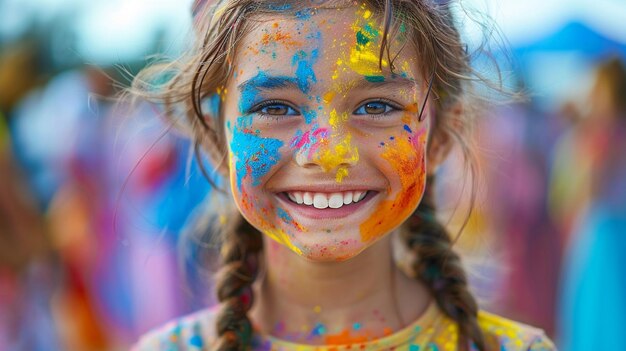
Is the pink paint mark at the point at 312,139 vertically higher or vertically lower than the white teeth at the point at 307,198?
higher

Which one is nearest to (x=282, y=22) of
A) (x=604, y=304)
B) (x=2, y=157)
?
(x=604, y=304)

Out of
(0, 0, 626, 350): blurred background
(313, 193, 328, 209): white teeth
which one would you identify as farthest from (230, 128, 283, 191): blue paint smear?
(0, 0, 626, 350): blurred background

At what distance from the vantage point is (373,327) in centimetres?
184

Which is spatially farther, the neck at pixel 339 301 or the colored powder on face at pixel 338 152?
the neck at pixel 339 301

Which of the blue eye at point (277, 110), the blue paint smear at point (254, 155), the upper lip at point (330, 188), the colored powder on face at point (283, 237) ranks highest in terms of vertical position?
the blue eye at point (277, 110)

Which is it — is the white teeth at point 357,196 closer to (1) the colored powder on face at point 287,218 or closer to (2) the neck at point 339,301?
(1) the colored powder on face at point 287,218

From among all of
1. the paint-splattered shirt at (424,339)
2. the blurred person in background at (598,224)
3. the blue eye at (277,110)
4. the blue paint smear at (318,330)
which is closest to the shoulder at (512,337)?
the paint-splattered shirt at (424,339)

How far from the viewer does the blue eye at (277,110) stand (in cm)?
165

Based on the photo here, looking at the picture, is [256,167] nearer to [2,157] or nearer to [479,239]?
[479,239]

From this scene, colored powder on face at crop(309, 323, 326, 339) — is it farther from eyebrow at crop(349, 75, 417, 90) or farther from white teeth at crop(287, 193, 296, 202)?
eyebrow at crop(349, 75, 417, 90)

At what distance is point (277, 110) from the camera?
65.7 inches

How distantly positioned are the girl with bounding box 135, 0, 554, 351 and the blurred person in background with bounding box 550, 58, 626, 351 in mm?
2373

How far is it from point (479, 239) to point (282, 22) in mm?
1298

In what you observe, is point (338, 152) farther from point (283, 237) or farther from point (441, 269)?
point (441, 269)
